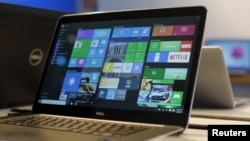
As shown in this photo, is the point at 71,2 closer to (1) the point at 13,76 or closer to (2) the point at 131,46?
(1) the point at 13,76

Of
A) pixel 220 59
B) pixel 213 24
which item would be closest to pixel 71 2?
pixel 213 24

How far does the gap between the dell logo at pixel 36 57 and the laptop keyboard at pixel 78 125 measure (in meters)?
0.31

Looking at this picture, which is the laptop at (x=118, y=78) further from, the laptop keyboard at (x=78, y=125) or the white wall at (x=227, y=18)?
the white wall at (x=227, y=18)

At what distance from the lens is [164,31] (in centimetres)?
75

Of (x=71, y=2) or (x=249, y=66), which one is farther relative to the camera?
(x=71, y=2)

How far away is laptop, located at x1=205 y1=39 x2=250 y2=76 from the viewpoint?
256 centimetres

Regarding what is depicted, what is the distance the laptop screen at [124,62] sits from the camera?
2.27ft

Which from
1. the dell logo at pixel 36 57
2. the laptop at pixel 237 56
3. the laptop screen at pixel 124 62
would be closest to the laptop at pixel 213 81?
the laptop screen at pixel 124 62

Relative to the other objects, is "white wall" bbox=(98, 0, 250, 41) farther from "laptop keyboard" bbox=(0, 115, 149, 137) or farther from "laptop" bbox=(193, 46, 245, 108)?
"laptop keyboard" bbox=(0, 115, 149, 137)

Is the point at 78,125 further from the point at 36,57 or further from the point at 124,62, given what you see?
the point at 36,57

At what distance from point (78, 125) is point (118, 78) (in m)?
0.14

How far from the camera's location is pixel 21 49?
103 cm

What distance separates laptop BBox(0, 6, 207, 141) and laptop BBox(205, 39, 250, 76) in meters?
1.88

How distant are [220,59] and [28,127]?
1.51 feet
